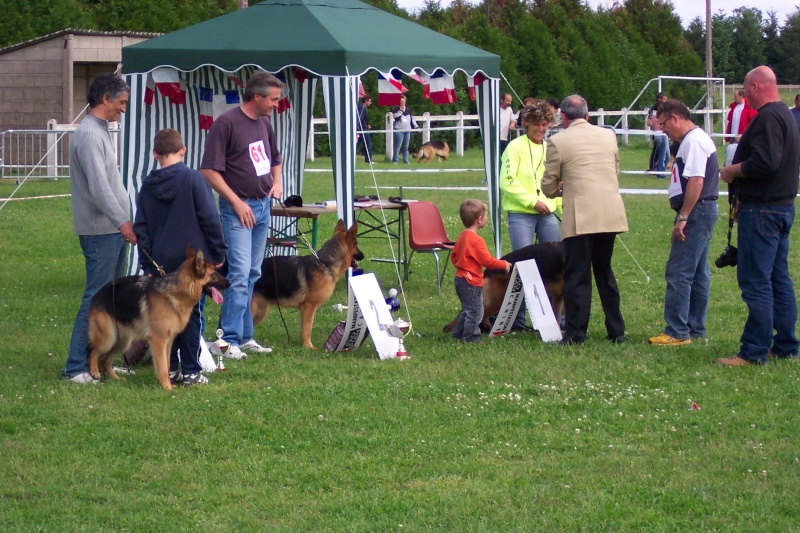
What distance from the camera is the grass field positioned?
4.39m

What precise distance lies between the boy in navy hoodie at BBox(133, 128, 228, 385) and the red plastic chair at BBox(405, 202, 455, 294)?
3.86 m

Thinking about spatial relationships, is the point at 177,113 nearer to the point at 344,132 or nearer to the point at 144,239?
the point at 344,132

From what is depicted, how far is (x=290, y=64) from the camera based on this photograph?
8.71 metres

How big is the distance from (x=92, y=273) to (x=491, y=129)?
195 inches

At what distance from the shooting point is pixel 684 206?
7.43 metres

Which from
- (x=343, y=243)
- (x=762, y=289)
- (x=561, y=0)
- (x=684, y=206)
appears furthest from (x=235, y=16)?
(x=561, y=0)

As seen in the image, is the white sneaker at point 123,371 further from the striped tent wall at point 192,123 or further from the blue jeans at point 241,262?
the striped tent wall at point 192,123

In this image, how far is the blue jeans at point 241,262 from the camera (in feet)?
23.5

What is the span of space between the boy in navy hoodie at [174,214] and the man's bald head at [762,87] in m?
3.55

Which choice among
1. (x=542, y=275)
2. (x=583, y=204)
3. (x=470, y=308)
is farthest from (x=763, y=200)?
(x=470, y=308)

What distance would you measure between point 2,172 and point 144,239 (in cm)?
1608

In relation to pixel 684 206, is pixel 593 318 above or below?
below

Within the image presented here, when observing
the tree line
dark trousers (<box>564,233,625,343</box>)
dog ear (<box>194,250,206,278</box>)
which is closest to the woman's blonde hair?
dark trousers (<box>564,233,625,343</box>)

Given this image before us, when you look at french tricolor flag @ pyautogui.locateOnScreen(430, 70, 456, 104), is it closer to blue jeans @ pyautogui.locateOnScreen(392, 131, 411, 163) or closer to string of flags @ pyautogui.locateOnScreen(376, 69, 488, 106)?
string of flags @ pyautogui.locateOnScreen(376, 69, 488, 106)
